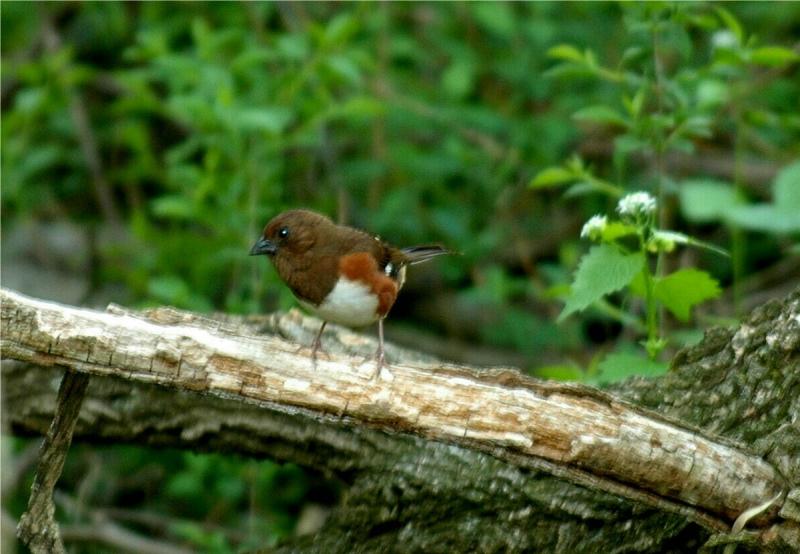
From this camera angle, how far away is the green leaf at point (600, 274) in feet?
11.1

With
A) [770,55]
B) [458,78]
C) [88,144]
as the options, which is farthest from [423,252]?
[88,144]

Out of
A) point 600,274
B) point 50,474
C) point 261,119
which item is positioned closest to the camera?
point 50,474

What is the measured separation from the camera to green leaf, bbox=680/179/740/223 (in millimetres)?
5422

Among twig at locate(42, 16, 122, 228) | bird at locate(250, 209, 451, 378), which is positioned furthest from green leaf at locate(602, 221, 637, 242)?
twig at locate(42, 16, 122, 228)

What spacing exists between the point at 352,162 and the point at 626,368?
10.6ft

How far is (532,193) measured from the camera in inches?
283

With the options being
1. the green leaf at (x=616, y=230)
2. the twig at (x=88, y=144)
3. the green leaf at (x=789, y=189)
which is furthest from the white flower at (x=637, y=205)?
the twig at (x=88, y=144)

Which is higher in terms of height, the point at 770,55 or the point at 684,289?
the point at 770,55

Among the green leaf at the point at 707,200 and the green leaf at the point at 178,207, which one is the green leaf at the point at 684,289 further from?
the green leaf at the point at 178,207

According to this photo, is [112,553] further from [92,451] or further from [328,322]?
[328,322]

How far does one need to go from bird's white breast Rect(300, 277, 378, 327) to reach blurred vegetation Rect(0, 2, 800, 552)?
130cm

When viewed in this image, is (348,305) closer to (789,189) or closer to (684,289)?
(684,289)

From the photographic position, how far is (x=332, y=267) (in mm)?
4156

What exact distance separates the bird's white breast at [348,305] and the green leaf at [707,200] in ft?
6.37
